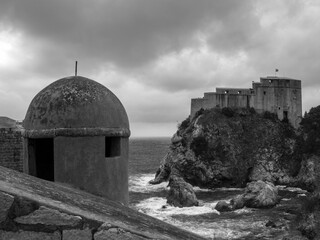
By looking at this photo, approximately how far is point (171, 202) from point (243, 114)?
2080cm

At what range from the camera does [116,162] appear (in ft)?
20.2

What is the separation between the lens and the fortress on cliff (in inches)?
1871

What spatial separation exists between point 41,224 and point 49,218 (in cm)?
7

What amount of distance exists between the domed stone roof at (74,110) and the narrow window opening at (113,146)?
0.71 feet

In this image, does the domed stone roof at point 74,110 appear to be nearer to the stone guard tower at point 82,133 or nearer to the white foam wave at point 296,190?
the stone guard tower at point 82,133

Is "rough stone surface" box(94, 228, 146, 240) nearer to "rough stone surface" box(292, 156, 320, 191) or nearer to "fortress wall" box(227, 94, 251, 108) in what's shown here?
"rough stone surface" box(292, 156, 320, 191)

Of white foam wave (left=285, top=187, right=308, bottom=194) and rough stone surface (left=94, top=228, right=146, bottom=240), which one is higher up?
rough stone surface (left=94, top=228, right=146, bottom=240)

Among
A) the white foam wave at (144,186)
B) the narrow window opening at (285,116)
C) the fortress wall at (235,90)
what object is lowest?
the white foam wave at (144,186)

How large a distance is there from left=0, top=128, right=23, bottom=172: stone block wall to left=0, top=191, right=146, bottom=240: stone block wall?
11197 millimetres

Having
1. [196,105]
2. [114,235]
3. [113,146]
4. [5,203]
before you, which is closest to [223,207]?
[113,146]

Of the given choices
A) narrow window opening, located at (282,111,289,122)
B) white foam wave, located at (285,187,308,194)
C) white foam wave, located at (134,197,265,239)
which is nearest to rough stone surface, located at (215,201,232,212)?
white foam wave, located at (134,197,265,239)

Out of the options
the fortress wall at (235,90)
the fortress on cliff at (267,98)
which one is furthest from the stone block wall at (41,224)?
the fortress wall at (235,90)

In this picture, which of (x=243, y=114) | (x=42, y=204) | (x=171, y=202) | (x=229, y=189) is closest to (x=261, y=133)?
(x=243, y=114)

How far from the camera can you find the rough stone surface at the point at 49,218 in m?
2.44
